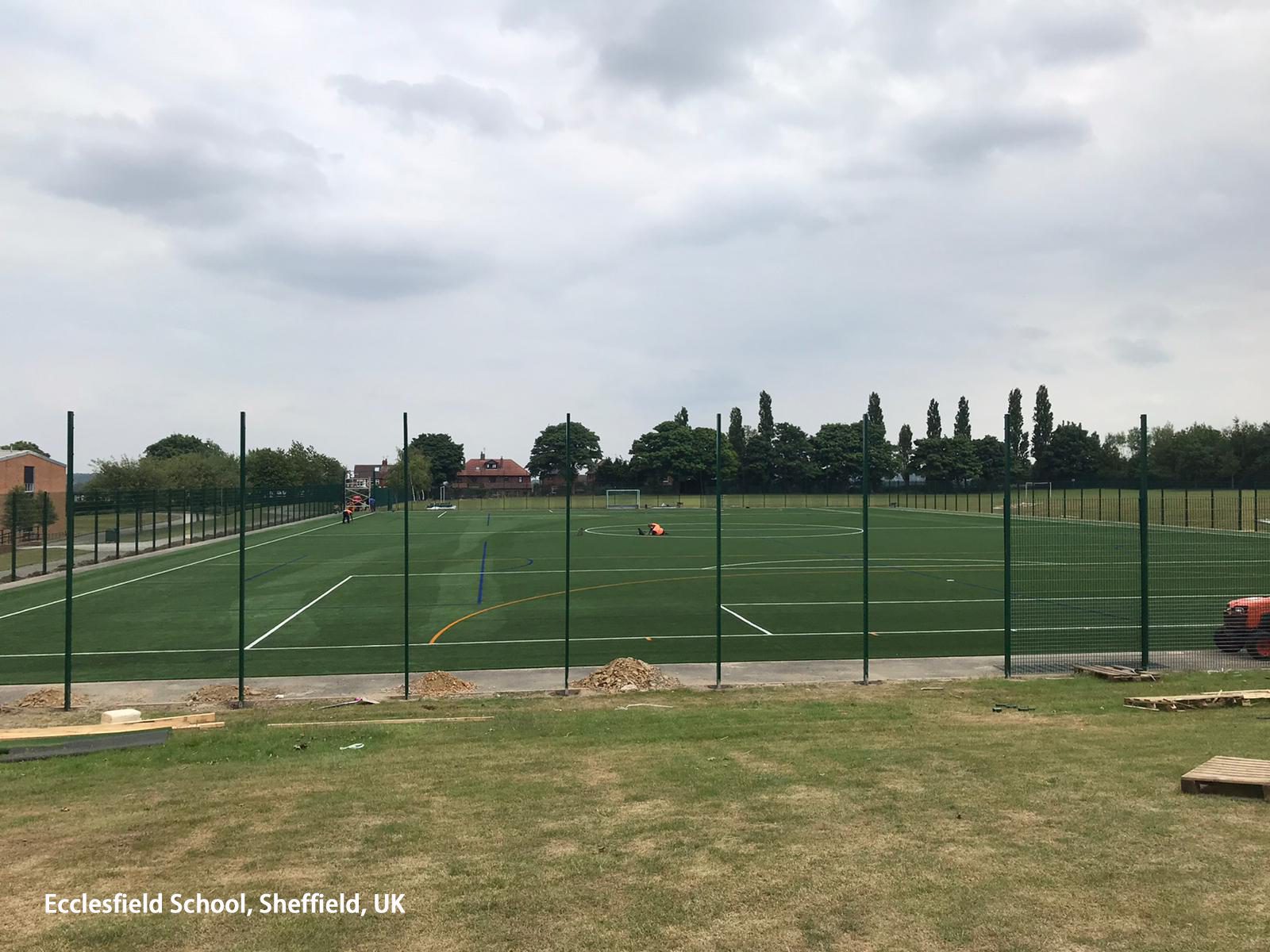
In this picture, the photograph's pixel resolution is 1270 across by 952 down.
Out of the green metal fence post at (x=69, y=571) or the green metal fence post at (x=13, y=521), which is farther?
the green metal fence post at (x=13, y=521)

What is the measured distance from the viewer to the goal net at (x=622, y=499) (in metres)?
94.7

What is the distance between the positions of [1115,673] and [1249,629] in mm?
3677

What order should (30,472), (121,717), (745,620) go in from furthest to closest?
(30,472) → (745,620) → (121,717)

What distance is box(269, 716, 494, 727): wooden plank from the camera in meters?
11.4

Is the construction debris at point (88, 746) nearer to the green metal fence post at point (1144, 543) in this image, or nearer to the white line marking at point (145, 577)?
the white line marking at point (145, 577)

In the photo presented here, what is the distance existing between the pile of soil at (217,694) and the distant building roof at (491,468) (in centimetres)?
15855

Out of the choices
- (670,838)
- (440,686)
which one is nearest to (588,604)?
(440,686)

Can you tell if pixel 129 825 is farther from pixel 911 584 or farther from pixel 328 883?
pixel 911 584

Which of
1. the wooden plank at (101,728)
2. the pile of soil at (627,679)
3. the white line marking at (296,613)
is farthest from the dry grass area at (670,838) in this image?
the white line marking at (296,613)

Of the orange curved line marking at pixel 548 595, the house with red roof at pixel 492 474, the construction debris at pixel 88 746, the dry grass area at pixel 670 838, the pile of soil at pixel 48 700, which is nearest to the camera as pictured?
the dry grass area at pixel 670 838

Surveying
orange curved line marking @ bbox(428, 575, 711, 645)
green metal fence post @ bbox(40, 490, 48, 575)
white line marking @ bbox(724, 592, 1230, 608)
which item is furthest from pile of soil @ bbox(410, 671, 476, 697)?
green metal fence post @ bbox(40, 490, 48, 575)

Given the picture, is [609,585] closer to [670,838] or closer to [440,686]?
[440,686]

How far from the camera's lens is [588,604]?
79.6 ft

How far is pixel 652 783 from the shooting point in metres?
8.02
